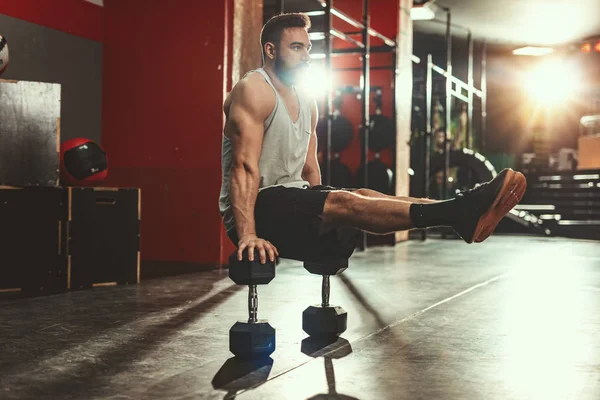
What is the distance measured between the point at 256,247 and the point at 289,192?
10.2 inches

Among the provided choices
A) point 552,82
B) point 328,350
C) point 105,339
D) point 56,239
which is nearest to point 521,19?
point 552,82

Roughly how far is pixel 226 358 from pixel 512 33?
13.2 metres

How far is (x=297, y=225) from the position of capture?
8.72 feet

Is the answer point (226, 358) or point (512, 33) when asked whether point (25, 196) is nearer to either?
point (226, 358)

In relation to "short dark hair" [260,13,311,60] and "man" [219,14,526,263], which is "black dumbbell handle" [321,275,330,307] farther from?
"short dark hair" [260,13,311,60]

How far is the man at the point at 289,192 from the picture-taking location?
2389 mm

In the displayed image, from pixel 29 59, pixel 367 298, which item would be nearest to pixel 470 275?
pixel 367 298

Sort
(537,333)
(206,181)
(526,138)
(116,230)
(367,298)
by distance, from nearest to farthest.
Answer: (537,333) < (367,298) < (116,230) < (206,181) < (526,138)

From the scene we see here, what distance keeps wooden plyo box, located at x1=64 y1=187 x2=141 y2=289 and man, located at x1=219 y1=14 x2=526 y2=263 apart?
73.1 inches

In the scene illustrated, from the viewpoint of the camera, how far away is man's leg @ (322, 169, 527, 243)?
7.68 ft

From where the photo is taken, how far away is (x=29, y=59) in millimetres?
5262

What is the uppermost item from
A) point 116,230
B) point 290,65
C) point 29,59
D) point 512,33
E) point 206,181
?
point 512,33

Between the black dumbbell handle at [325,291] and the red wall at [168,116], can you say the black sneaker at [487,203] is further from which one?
the red wall at [168,116]

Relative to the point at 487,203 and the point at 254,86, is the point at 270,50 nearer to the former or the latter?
the point at 254,86
